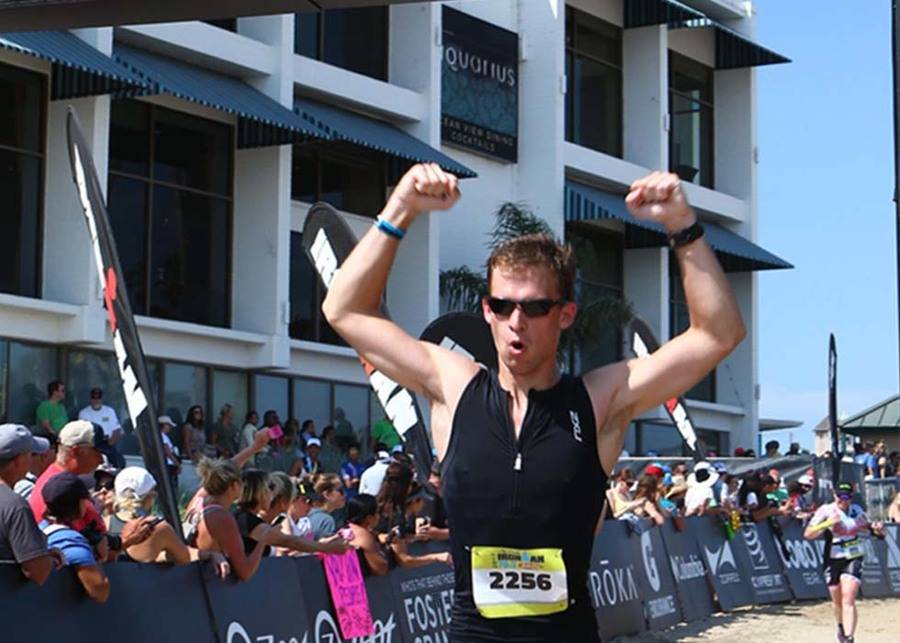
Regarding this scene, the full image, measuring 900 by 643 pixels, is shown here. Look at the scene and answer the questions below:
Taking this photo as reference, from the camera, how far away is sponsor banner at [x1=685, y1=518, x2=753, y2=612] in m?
22.6

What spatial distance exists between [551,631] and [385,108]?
2649 cm

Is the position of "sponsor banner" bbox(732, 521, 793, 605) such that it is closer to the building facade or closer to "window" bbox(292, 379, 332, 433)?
"window" bbox(292, 379, 332, 433)

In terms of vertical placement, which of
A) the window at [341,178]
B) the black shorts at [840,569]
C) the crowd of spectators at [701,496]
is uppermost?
the window at [341,178]

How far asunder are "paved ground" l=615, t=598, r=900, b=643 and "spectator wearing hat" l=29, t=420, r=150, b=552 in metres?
9.49

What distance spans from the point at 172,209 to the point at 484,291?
655 centimetres

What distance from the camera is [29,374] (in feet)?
78.4

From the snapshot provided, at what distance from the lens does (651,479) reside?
69.4ft

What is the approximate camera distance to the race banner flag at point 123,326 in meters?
10.4

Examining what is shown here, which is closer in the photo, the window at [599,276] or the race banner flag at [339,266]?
the race banner flag at [339,266]

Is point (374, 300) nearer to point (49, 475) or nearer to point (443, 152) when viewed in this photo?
point (49, 475)

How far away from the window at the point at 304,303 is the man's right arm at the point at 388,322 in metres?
24.8

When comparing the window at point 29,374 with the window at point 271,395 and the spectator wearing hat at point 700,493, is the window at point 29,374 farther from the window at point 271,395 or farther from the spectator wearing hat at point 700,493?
the spectator wearing hat at point 700,493

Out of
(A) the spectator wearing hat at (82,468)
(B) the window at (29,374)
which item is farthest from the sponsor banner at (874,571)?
(A) the spectator wearing hat at (82,468)

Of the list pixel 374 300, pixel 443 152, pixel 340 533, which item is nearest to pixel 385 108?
pixel 443 152
